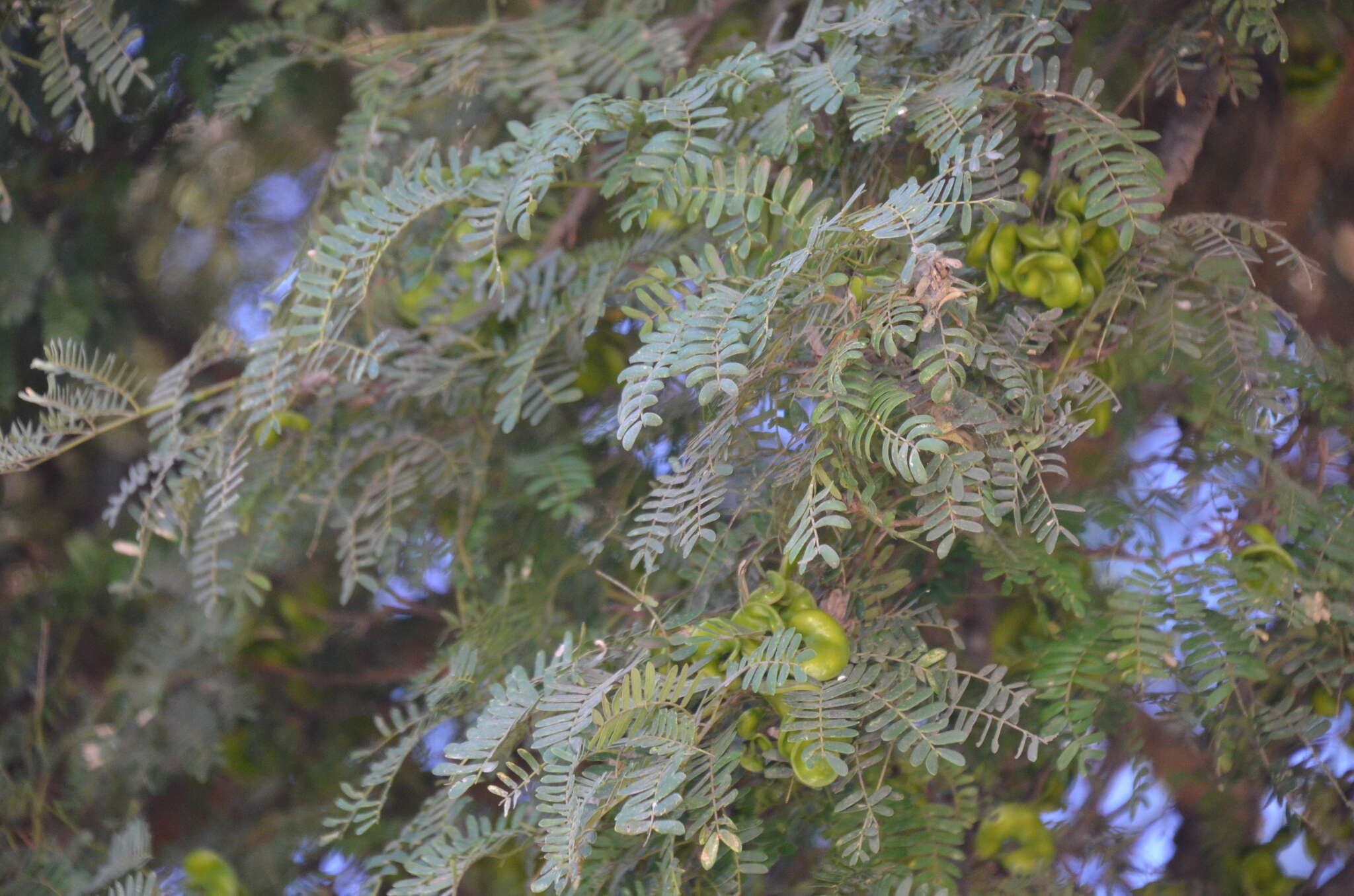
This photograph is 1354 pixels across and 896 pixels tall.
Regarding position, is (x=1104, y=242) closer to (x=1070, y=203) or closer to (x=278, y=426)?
(x=1070, y=203)

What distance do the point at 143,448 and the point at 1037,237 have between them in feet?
3.15

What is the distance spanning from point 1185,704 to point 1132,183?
310 mm

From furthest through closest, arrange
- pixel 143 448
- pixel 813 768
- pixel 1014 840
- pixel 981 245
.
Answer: pixel 143 448 → pixel 1014 840 → pixel 981 245 → pixel 813 768

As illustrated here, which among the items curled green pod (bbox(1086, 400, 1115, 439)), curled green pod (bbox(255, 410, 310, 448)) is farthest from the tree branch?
curled green pod (bbox(255, 410, 310, 448))

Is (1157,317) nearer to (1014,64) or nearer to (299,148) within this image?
(1014,64)

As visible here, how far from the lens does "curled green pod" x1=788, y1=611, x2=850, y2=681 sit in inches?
18.5

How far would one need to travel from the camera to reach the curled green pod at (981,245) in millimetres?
566

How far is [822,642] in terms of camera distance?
1.57 ft

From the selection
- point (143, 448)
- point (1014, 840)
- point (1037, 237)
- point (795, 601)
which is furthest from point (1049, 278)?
point (143, 448)

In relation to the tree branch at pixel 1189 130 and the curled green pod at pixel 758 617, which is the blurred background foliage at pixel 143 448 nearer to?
the tree branch at pixel 1189 130

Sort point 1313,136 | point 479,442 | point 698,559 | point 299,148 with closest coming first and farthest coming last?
point 698,559, point 479,442, point 1313,136, point 299,148

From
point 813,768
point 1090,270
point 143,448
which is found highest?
point 1090,270

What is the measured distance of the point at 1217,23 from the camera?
2.16 feet

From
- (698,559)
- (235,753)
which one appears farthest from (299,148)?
(698,559)
